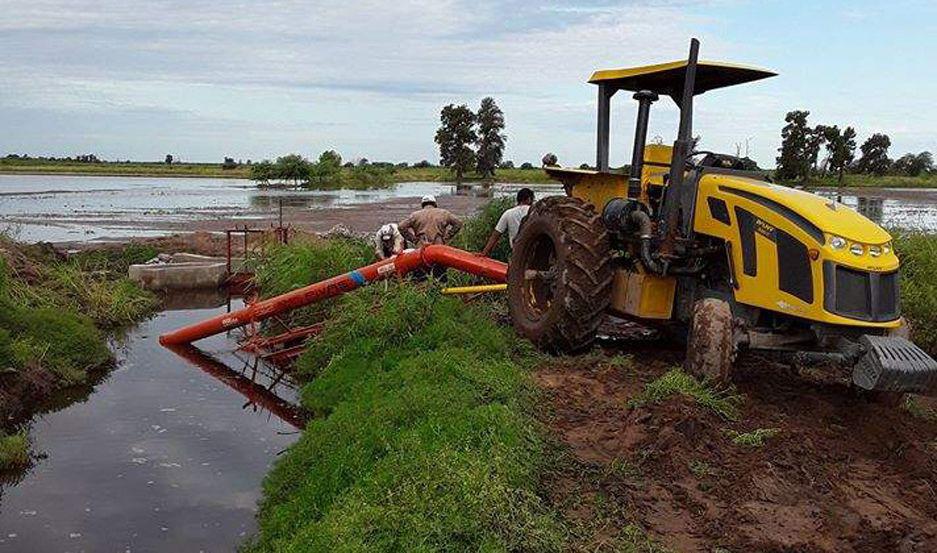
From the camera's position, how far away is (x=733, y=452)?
5.61 meters

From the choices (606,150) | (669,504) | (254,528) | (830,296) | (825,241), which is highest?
(606,150)

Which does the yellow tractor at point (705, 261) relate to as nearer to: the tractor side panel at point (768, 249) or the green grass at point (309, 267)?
the tractor side panel at point (768, 249)

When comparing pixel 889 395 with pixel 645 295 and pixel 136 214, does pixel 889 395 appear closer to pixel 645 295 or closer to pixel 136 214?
pixel 645 295

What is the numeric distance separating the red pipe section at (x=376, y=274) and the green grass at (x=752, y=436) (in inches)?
179

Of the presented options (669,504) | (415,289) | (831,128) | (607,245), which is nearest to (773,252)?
(607,245)

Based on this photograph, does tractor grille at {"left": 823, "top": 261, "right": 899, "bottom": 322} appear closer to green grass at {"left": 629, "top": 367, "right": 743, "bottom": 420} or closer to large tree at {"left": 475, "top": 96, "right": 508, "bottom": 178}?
green grass at {"left": 629, "top": 367, "right": 743, "bottom": 420}

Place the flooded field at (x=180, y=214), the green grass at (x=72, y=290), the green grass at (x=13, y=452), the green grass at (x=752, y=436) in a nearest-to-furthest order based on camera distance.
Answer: the green grass at (x=752, y=436) < the green grass at (x=13, y=452) < the green grass at (x=72, y=290) < the flooded field at (x=180, y=214)

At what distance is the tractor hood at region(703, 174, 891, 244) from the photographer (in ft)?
21.0

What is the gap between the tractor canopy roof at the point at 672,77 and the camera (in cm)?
803

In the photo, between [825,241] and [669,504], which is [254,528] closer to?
[669,504]

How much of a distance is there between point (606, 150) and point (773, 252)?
9.40ft

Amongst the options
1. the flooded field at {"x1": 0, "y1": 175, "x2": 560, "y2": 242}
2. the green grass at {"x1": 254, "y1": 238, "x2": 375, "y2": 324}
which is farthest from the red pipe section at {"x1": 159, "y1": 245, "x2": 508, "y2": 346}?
the flooded field at {"x1": 0, "y1": 175, "x2": 560, "y2": 242}

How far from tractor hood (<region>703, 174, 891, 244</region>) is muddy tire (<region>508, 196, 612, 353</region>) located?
123cm

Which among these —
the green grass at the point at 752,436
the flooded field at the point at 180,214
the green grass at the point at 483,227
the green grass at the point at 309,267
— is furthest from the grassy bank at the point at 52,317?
the flooded field at the point at 180,214
